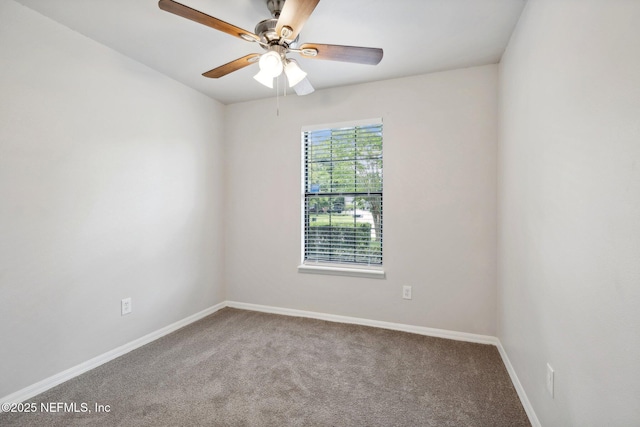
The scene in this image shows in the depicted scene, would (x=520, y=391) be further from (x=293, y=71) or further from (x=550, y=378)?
(x=293, y=71)

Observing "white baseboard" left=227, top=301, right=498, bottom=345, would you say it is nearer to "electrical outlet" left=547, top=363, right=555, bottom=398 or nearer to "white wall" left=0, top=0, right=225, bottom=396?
"white wall" left=0, top=0, right=225, bottom=396

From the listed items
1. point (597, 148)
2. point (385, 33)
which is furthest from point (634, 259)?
point (385, 33)

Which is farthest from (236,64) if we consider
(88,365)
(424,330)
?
(424,330)

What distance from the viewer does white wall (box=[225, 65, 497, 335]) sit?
8.55 feet

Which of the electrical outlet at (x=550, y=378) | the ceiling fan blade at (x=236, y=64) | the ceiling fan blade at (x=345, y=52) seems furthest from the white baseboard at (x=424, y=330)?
the ceiling fan blade at (x=236, y=64)

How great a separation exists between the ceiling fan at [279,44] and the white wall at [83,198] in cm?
108

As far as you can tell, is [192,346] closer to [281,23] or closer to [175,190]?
[175,190]

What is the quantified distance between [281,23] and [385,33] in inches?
38.3

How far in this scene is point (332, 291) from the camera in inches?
124

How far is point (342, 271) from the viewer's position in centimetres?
308

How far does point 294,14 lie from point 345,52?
446mm

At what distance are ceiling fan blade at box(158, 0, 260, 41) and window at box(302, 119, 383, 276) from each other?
1.61 metres

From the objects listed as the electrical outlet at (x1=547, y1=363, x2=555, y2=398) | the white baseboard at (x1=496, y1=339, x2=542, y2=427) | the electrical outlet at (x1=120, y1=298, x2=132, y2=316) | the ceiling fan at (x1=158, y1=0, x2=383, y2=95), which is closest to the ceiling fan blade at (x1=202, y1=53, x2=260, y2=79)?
the ceiling fan at (x1=158, y1=0, x2=383, y2=95)

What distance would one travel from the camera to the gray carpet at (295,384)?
1.67m
